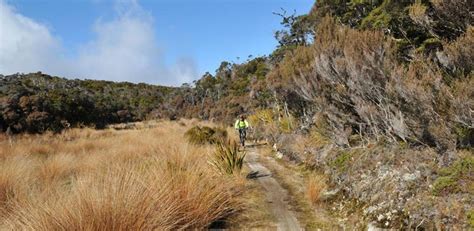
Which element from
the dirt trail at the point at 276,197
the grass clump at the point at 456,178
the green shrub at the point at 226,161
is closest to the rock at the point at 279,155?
the dirt trail at the point at 276,197

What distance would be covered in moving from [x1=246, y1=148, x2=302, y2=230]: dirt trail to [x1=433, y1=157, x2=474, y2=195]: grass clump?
194cm

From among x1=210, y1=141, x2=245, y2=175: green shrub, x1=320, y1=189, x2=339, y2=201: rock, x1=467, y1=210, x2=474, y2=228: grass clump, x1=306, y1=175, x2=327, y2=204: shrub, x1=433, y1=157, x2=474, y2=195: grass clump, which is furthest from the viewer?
x1=210, y1=141, x2=245, y2=175: green shrub

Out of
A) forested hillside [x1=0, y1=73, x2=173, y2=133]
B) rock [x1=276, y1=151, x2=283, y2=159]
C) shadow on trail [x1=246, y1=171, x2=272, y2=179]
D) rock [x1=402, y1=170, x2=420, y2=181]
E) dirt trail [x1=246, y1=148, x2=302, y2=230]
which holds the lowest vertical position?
dirt trail [x1=246, y1=148, x2=302, y2=230]

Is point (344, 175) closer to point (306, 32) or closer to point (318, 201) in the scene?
point (318, 201)

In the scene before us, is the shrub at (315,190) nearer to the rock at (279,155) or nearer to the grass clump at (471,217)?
the grass clump at (471,217)

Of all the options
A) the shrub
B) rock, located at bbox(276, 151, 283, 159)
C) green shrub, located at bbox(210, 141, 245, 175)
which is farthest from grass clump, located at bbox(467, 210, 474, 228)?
rock, located at bbox(276, 151, 283, 159)

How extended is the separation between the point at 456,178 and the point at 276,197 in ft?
9.79

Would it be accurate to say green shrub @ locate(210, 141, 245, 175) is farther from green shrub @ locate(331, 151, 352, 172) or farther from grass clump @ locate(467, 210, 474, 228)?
grass clump @ locate(467, 210, 474, 228)

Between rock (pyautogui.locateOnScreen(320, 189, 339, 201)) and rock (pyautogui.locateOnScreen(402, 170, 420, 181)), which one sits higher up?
rock (pyautogui.locateOnScreen(402, 170, 420, 181))

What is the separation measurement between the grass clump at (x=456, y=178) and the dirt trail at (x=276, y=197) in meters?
1.94

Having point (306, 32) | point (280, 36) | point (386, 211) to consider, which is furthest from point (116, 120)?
point (386, 211)

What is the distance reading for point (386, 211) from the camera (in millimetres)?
5191

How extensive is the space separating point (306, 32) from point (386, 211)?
60.7 ft

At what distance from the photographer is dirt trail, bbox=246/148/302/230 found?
5582mm
